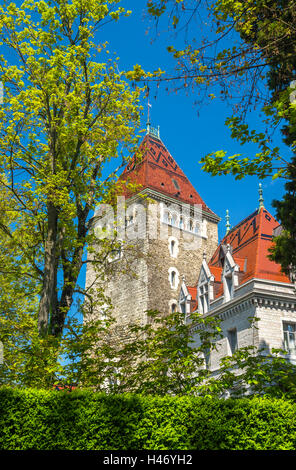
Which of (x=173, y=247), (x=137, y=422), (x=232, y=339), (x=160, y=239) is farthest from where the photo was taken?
(x=173, y=247)

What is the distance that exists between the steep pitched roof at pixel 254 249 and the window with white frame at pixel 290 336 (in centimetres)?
226

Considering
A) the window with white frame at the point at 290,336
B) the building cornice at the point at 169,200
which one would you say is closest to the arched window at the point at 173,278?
the building cornice at the point at 169,200

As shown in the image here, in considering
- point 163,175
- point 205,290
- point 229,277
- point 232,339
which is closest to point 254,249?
point 229,277

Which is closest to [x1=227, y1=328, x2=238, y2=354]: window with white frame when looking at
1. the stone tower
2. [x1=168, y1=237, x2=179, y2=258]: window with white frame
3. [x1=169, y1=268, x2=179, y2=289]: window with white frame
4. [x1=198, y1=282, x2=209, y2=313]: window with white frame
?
[x1=198, y1=282, x2=209, y2=313]: window with white frame

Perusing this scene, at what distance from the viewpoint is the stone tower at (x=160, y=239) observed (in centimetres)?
3356

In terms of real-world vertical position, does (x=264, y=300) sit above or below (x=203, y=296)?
below

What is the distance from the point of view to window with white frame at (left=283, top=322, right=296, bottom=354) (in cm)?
2190

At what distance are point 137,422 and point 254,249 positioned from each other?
731 inches

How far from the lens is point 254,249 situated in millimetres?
26031

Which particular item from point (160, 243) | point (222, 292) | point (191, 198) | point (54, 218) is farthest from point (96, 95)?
point (191, 198)

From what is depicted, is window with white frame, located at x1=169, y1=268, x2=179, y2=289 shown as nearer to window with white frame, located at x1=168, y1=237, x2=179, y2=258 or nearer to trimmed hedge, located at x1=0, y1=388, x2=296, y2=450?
window with white frame, located at x1=168, y1=237, x2=179, y2=258

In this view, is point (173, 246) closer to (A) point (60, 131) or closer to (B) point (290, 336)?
(B) point (290, 336)

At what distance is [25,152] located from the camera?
14680 millimetres

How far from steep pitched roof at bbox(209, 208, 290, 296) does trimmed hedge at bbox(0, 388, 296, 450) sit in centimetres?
1420
